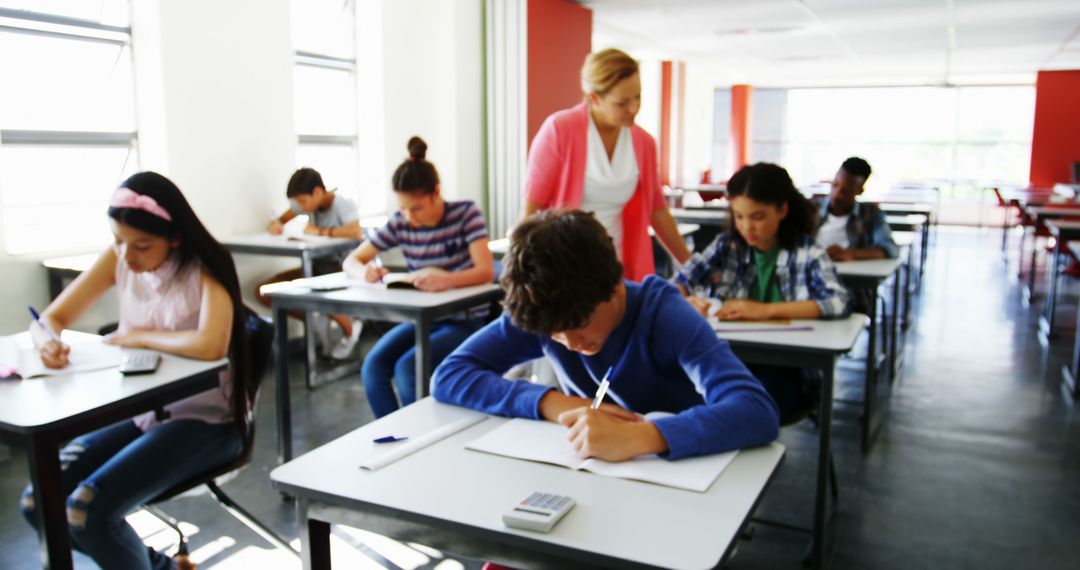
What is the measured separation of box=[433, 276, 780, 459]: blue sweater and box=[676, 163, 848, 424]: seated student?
3.04 feet

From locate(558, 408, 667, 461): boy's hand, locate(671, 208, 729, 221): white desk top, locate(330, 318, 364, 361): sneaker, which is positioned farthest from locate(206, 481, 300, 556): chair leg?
locate(671, 208, 729, 221): white desk top

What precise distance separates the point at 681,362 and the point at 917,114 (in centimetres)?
1420

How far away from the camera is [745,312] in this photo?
8.46 feet

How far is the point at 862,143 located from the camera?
1440cm

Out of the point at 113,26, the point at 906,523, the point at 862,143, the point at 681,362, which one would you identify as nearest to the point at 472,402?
the point at 681,362

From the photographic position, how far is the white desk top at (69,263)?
361 cm

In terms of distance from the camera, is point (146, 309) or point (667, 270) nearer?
point (146, 309)

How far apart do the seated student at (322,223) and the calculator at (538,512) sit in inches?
138

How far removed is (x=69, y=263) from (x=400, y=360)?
5.81ft

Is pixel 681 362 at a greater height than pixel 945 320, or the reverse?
pixel 681 362

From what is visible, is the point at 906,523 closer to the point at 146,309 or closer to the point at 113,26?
the point at 146,309

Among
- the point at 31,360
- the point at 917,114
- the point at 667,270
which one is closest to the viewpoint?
the point at 31,360

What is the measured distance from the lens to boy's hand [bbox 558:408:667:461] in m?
1.31

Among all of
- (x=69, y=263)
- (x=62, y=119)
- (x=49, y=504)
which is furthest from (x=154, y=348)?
(x=62, y=119)
